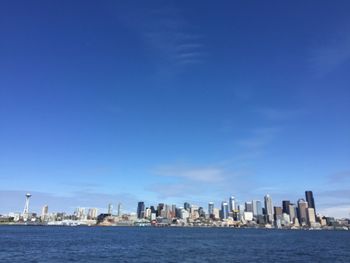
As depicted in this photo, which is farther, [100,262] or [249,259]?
[249,259]

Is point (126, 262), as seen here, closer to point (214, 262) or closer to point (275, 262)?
point (214, 262)

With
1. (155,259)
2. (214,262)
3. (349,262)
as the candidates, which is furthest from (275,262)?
(155,259)

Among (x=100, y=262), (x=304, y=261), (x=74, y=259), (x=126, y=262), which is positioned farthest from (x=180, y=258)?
(x=304, y=261)

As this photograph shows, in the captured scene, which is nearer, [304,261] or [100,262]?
[100,262]

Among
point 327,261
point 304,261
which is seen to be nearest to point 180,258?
point 304,261

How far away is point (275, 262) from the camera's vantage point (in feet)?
217

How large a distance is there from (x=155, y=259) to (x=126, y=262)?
741 cm

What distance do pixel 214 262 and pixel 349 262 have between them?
29.8 m

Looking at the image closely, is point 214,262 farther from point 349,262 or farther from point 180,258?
point 349,262

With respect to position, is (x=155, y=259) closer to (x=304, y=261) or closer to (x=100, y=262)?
(x=100, y=262)

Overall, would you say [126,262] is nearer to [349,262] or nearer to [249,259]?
[249,259]

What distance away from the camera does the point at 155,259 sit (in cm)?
6938

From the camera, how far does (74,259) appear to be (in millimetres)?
66875

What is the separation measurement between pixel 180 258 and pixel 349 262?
117 ft
